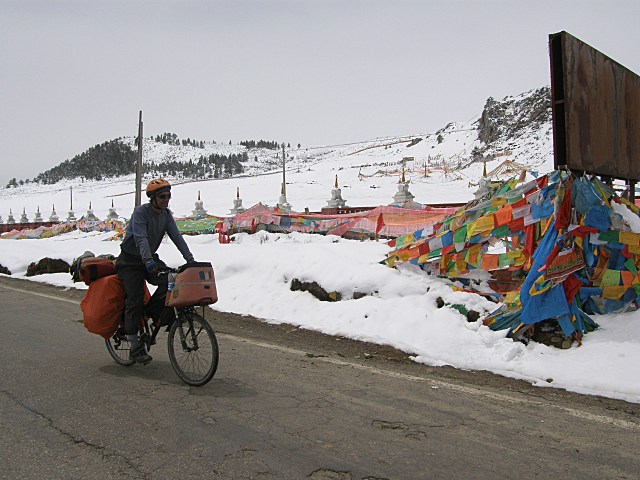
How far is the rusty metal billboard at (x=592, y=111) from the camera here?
6105 millimetres

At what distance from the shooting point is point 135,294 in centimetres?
516

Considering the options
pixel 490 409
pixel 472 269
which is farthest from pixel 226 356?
pixel 472 269

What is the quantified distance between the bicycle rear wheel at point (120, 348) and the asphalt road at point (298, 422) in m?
0.09

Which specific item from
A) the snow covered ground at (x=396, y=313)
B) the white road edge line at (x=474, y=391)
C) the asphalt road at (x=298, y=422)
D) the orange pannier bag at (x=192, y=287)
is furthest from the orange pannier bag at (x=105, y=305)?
the snow covered ground at (x=396, y=313)

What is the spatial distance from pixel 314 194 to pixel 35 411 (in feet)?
158

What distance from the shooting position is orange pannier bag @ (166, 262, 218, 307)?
15.1ft

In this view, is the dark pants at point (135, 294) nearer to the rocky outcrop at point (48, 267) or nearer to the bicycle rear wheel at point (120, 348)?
the bicycle rear wheel at point (120, 348)

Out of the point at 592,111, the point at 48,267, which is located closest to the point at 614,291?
the point at 592,111

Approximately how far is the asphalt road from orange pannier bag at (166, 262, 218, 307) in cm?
78

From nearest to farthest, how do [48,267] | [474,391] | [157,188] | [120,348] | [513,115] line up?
[474,391] → [157,188] → [120,348] → [48,267] → [513,115]

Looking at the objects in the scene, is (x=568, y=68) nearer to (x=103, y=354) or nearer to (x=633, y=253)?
(x=633, y=253)

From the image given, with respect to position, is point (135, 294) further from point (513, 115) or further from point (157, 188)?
point (513, 115)

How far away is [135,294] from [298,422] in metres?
2.21

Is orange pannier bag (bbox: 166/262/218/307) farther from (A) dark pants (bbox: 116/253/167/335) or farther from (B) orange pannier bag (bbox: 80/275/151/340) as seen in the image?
(B) orange pannier bag (bbox: 80/275/151/340)
